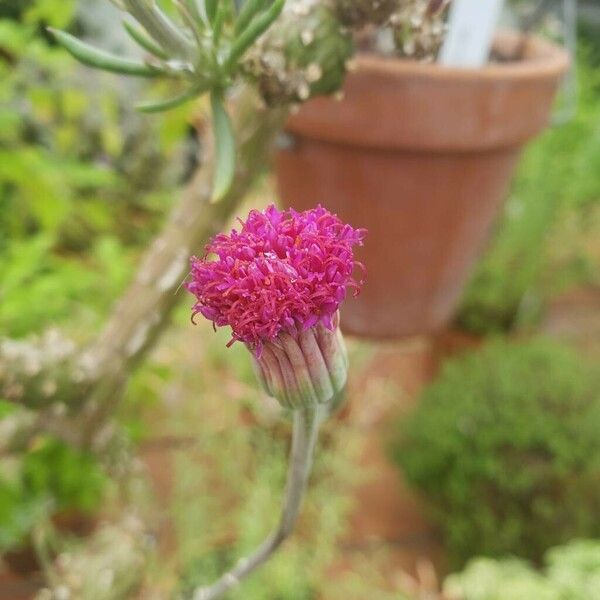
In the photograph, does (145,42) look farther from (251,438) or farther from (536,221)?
(536,221)

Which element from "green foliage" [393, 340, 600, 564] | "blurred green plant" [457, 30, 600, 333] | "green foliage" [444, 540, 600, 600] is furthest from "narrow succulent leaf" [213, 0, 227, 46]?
"blurred green plant" [457, 30, 600, 333]

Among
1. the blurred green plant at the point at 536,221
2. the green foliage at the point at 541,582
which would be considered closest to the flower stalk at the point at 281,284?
the green foliage at the point at 541,582

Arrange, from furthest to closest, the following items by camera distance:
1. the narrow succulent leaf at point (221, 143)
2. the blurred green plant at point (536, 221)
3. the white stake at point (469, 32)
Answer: the blurred green plant at point (536, 221) < the white stake at point (469, 32) < the narrow succulent leaf at point (221, 143)

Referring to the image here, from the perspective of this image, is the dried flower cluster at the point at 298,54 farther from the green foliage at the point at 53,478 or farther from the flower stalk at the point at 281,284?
the green foliage at the point at 53,478

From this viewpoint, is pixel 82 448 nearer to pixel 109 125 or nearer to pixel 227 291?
pixel 227 291

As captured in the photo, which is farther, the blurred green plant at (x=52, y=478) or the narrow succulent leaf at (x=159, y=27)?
the blurred green plant at (x=52, y=478)
